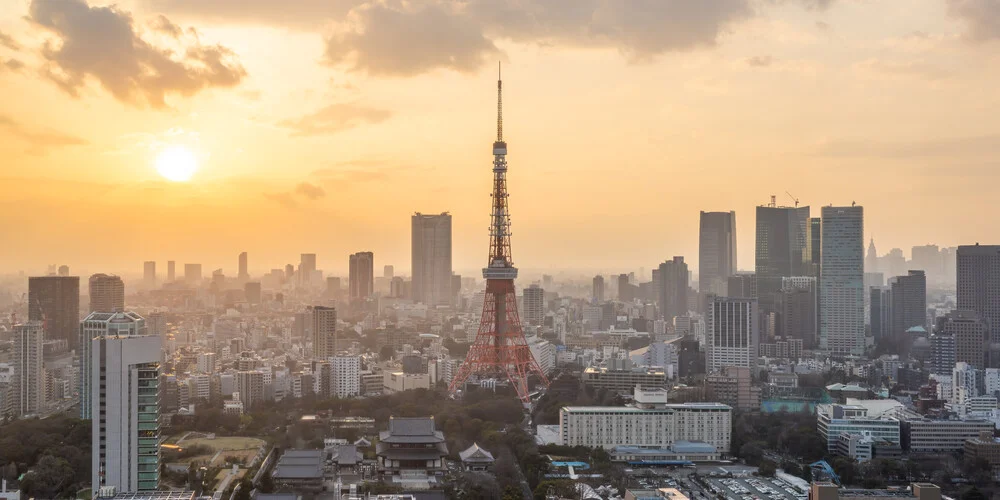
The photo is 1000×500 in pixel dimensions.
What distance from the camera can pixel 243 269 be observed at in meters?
37.9

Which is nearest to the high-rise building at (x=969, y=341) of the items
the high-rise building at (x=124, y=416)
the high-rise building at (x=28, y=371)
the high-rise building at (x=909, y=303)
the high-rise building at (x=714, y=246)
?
the high-rise building at (x=909, y=303)

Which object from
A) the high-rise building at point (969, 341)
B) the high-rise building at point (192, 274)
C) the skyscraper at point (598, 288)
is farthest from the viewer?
the skyscraper at point (598, 288)

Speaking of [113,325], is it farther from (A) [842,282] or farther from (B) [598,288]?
(B) [598,288]

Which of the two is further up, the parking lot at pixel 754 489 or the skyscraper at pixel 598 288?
the skyscraper at pixel 598 288

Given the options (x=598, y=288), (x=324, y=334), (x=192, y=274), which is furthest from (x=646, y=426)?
(x=598, y=288)

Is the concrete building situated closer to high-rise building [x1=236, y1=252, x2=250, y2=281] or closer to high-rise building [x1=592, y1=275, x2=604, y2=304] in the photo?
high-rise building [x1=236, y1=252, x2=250, y2=281]

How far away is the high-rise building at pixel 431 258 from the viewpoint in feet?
145

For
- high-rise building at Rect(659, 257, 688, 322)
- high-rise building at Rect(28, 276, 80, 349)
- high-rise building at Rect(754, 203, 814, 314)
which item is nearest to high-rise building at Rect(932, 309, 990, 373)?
Result: high-rise building at Rect(754, 203, 814, 314)

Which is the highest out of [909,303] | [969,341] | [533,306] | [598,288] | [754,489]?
[598,288]

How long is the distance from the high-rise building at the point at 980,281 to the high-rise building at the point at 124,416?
2355cm

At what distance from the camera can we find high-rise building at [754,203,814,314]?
122 feet

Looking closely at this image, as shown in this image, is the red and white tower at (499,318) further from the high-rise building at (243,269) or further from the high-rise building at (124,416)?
the high-rise building at (243,269)

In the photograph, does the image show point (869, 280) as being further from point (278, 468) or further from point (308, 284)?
point (278, 468)

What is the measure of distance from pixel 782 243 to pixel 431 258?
15861mm
